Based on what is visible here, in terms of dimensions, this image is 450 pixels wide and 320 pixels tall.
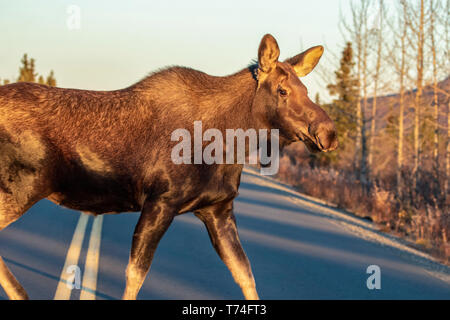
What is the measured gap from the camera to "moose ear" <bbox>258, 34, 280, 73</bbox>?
2889 mm

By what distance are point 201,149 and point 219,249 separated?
2.68ft

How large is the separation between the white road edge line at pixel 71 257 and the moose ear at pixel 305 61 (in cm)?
472

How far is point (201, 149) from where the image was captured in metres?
2.98

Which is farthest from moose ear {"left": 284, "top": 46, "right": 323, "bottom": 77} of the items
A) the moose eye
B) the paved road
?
the paved road

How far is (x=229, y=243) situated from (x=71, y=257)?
618 centimetres

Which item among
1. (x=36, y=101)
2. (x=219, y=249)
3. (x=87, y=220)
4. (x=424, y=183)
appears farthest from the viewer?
(x=424, y=183)

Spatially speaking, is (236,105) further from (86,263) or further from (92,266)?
(86,263)

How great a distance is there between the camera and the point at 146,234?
2914 mm

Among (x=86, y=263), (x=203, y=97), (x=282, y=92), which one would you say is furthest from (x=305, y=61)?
(x=86, y=263)

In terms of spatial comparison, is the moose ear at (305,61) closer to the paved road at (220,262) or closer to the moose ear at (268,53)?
the moose ear at (268,53)

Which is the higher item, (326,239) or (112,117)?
(112,117)

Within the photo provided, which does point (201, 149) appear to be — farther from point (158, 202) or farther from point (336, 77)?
point (336, 77)

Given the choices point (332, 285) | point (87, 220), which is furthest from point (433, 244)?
point (87, 220)

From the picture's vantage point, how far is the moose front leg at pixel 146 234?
292 cm
